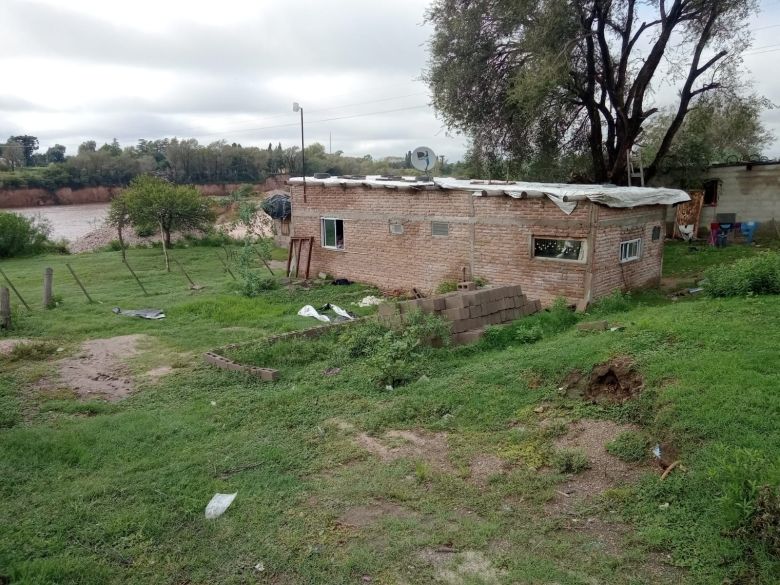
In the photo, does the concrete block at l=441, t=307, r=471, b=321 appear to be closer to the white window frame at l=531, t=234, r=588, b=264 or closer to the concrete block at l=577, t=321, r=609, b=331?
the concrete block at l=577, t=321, r=609, b=331

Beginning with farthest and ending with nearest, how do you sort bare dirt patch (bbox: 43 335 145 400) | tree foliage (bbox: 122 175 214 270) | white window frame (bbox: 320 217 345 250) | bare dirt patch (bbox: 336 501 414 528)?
tree foliage (bbox: 122 175 214 270) < white window frame (bbox: 320 217 345 250) < bare dirt patch (bbox: 43 335 145 400) < bare dirt patch (bbox: 336 501 414 528)

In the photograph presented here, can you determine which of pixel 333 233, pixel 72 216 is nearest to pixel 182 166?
pixel 72 216

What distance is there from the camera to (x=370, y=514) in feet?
15.3

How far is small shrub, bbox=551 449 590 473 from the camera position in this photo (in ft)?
16.7

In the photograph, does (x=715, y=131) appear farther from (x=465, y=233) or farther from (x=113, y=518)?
(x=113, y=518)

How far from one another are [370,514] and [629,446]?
2.42 metres

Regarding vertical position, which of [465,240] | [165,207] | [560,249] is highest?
[165,207]

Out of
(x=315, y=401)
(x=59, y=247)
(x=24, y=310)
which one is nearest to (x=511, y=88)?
(x=315, y=401)

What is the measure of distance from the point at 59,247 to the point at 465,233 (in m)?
21.4

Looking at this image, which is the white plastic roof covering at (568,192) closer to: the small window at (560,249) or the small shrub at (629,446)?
the small window at (560,249)

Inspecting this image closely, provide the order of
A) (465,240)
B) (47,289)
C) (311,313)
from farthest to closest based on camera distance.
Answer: (47,289)
(465,240)
(311,313)

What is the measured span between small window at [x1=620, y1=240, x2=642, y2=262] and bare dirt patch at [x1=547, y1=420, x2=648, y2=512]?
743cm

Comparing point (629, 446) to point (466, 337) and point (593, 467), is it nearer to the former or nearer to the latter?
point (593, 467)

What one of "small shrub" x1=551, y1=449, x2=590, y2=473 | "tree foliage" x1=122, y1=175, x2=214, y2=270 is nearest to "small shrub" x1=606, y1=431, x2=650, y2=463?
"small shrub" x1=551, y1=449, x2=590, y2=473
